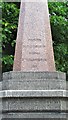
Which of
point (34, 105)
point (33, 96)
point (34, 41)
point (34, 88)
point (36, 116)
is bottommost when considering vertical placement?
point (36, 116)

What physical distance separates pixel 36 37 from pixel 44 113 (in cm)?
166

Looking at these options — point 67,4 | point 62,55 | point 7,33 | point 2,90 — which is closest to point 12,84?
point 2,90

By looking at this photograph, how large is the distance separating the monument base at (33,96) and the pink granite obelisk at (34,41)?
558 mm

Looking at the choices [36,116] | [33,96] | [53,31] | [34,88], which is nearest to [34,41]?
[34,88]

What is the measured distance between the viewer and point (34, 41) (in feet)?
25.5

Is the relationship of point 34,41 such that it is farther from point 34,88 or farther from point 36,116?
point 36,116

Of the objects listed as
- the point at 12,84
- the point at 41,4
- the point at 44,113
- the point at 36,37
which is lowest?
the point at 44,113

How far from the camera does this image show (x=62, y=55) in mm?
14000

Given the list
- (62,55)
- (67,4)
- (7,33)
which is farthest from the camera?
(67,4)

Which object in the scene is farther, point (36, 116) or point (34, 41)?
point (34, 41)

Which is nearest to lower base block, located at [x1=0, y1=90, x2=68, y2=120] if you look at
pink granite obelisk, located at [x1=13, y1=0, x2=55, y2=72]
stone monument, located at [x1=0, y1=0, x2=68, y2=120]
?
stone monument, located at [x1=0, y1=0, x2=68, y2=120]

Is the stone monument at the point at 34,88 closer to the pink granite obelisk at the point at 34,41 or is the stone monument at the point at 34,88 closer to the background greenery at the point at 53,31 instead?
the pink granite obelisk at the point at 34,41

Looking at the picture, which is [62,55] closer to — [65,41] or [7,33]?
[65,41]

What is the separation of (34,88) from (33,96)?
0.65 feet
